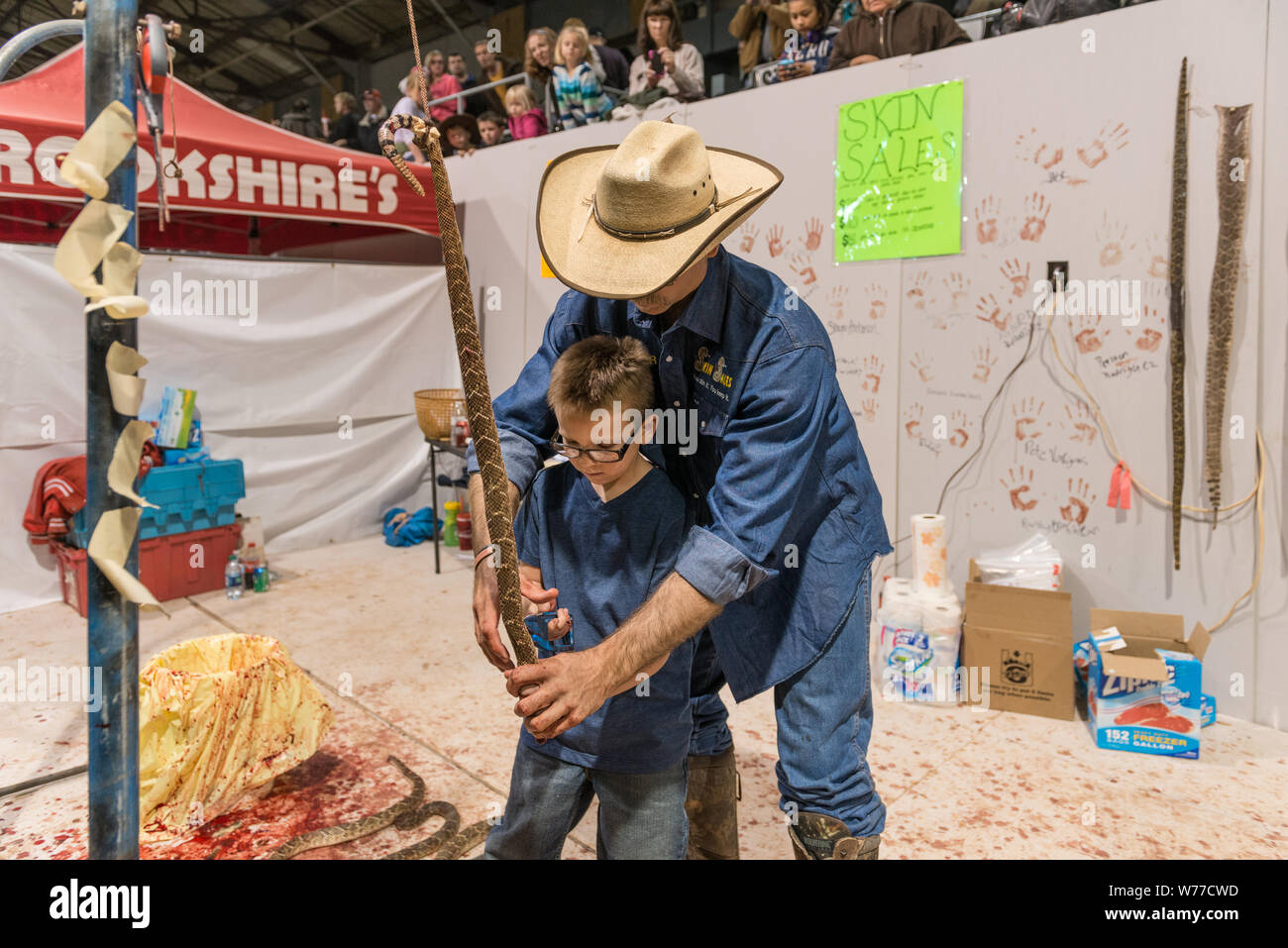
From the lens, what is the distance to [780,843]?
2.32 m

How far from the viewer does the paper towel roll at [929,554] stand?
344 centimetres

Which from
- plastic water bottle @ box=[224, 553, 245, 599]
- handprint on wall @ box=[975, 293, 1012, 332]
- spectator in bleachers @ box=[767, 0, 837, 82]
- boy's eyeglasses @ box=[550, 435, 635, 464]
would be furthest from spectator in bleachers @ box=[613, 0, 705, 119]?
boy's eyeglasses @ box=[550, 435, 635, 464]

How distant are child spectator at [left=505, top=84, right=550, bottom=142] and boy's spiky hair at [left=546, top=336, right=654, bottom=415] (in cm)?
466

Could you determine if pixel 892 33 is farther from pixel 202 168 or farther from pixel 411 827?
pixel 411 827

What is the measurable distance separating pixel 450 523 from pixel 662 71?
3.05 metres

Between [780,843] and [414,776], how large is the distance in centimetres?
113

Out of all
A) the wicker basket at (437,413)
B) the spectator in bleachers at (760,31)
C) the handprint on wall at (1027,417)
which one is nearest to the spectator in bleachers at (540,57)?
the spectator in bleachers at (760,31)

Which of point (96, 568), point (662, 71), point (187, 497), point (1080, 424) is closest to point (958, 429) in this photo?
point (1080, 424)

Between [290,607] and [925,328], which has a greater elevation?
[925,328]

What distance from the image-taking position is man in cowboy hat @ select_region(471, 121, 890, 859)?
1354 mm

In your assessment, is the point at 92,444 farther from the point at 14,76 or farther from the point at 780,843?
the point at 14,76
